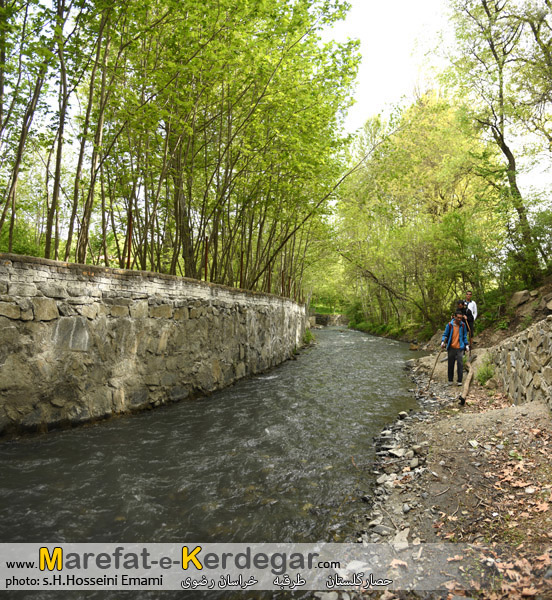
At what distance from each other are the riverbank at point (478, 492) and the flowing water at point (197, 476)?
0.36 metres

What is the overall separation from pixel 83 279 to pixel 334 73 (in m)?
6.79

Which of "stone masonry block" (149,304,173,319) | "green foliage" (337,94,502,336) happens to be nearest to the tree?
"green foliage" (337,94,502,336)

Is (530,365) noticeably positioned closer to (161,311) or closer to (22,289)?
(161,311)

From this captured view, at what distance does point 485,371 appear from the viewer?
7430 mm

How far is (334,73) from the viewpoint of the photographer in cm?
785

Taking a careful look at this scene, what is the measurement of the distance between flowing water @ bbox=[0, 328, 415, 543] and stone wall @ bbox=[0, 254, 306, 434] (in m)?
0.39

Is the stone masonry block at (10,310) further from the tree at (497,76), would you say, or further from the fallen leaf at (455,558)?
the tree at (497,76)

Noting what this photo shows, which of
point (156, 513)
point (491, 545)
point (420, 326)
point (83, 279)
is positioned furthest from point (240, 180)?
point (420, 326)

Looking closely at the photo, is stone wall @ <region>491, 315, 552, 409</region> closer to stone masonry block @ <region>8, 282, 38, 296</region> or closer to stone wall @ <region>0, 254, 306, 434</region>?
stone wall @ <region>0, 254, 306, 434</region>

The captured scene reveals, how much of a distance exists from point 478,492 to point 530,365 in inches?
111

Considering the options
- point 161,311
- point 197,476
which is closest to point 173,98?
point 161,311

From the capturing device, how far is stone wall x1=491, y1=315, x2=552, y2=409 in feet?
14.9

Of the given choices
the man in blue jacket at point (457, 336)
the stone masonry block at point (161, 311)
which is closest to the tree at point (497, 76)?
the man in blue jacket at point (457, 336)

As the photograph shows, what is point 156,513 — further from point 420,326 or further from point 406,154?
point 420,326
